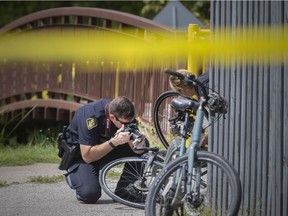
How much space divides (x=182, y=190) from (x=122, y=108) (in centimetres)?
149

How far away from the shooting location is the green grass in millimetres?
10867

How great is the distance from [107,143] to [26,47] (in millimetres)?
12242

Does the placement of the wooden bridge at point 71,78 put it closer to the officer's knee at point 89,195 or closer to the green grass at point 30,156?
the green grass at point 30,156

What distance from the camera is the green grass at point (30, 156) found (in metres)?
10.9

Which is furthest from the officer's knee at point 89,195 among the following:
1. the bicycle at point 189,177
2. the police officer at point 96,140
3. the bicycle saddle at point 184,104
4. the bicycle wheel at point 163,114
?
the bicycle saddle at point 184,104

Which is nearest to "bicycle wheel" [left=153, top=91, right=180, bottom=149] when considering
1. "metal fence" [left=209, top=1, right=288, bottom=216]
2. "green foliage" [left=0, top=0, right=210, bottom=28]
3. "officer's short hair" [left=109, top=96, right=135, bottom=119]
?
"officer's short hair" [left=109, top=96, right=135, bottom=119]

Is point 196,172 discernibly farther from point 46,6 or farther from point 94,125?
point 46,6

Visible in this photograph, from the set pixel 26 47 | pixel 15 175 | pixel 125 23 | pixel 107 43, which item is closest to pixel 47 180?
pixel 15 175

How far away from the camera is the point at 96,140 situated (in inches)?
314

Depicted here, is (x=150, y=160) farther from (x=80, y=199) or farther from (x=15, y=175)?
(x=15, y=175)

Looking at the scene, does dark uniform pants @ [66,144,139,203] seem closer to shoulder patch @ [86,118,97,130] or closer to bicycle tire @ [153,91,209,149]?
shoulder patch @ [86,118,97,130]

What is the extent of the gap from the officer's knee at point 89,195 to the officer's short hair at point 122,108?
65cm

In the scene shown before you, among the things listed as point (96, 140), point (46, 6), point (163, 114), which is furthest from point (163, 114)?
point (46, 6)

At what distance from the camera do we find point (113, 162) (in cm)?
791
